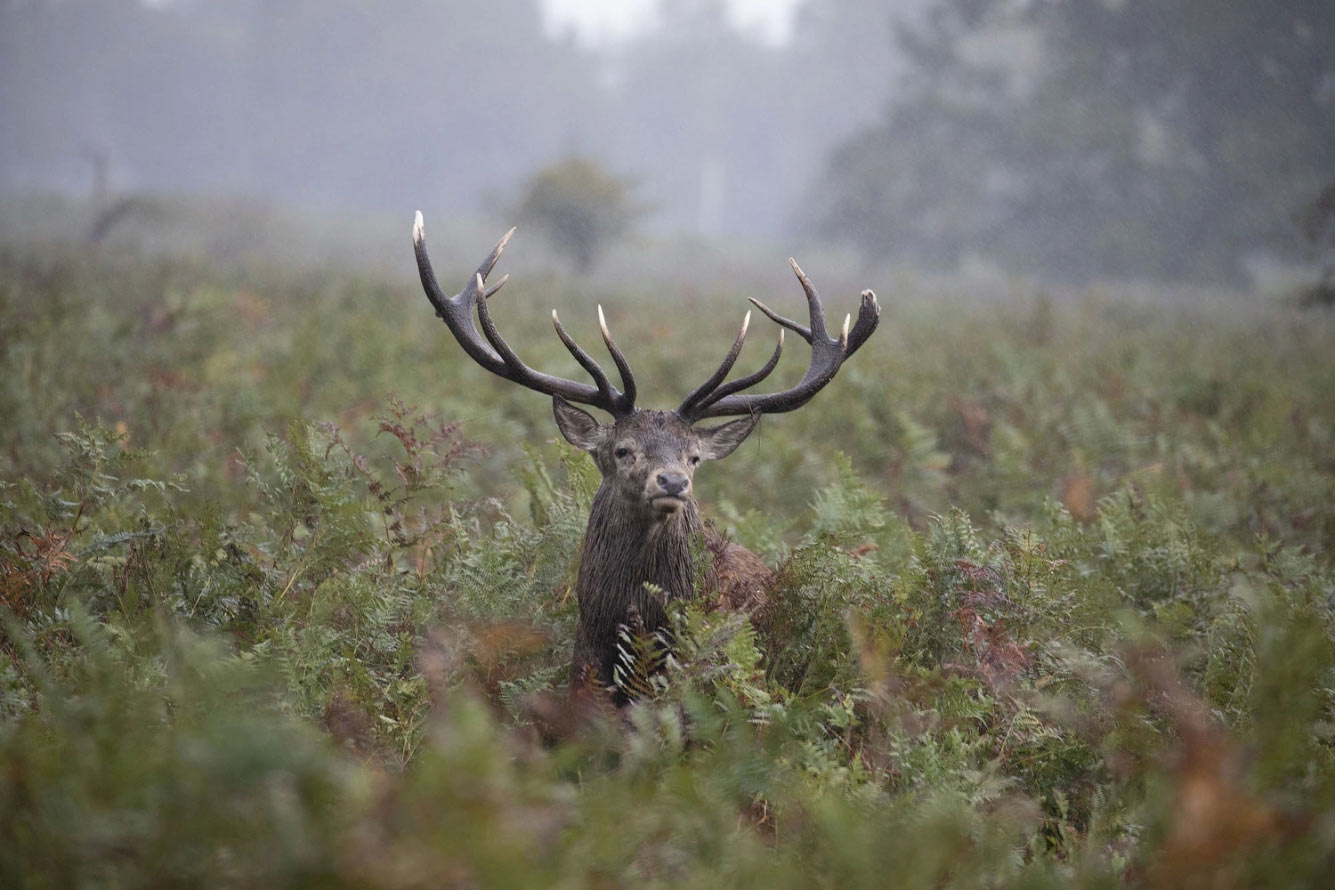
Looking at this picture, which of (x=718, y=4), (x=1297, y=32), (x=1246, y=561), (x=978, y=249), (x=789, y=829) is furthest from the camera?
(x=718, y=4)

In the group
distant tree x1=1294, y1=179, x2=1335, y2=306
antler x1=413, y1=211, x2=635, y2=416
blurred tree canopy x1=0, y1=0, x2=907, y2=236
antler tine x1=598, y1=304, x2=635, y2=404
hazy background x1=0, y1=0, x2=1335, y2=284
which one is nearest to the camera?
antler tine x1=598, y1=304, x2=635, y2=404

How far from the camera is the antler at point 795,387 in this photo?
4.79 metres

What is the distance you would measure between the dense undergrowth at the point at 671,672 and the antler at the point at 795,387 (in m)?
0.70

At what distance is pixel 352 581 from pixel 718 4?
121 meters

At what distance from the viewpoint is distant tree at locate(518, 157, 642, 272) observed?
2497 centimetres

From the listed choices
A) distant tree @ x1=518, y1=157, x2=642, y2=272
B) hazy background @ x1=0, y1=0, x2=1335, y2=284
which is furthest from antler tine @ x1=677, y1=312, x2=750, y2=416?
distant tree @ x1=518, y1=157, x2=642, y2=272

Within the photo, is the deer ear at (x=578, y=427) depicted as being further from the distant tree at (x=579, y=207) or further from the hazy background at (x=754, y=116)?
the distant tree at (x=579, y=207)

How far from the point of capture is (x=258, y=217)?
3062 centimetres

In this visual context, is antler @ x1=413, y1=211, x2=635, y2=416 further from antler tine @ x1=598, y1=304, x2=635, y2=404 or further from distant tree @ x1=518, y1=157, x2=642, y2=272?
distant tree @ x1=518, y1=157, x2=642, y2=272

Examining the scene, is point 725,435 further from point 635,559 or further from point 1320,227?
point 1320,227

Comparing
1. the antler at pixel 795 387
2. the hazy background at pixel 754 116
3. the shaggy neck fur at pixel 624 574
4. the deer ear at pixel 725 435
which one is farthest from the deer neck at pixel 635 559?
the hazy background at pixel 754 116

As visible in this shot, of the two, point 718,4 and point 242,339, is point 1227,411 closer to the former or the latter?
point 242,339

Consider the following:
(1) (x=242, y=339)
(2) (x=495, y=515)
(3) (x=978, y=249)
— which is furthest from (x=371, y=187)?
(2) (x=495, y=515)

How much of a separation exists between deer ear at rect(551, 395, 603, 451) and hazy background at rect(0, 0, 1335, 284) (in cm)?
1238
